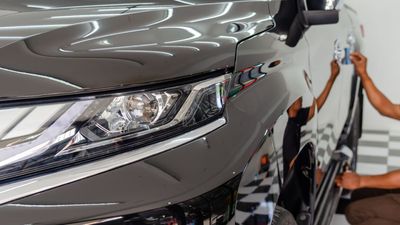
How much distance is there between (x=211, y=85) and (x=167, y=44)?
12 centimetres

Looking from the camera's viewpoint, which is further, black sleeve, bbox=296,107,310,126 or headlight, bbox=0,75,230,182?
black sleeve, bbox=296,107,310,126

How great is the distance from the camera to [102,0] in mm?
1278

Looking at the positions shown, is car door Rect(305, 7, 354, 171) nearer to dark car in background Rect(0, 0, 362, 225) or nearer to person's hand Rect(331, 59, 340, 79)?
person's hand Rect(331, 59, 340, 79)

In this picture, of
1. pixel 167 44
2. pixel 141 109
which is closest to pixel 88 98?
pixel 141 109

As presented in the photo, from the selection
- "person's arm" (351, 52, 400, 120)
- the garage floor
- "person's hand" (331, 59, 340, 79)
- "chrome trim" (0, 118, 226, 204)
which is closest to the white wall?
the garage floor

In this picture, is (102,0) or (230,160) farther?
(102,0)

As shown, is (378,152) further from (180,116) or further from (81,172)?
(81,172)

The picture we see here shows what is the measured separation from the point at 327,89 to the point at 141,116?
1009 mm

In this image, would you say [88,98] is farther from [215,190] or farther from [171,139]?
[215,190]

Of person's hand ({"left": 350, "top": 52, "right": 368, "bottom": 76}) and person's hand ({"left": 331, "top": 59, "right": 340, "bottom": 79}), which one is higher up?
person's hand ({"left": 331, "top": 59, "right": 340, "bottom": 79})

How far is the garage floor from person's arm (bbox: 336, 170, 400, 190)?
0.36 metres

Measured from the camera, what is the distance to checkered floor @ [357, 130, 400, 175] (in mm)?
3104

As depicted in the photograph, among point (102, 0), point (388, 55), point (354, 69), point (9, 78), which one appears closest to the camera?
point (9, 78)

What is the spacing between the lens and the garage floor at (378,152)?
3.10 metres
